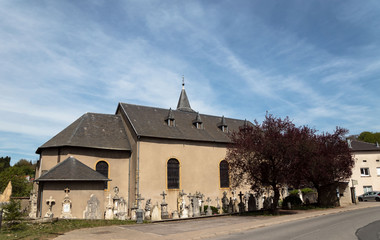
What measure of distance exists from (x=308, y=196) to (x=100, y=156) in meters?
20.6

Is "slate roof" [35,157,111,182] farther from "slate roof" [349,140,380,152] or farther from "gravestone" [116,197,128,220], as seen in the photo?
"slate roof" [349,140,380,152]

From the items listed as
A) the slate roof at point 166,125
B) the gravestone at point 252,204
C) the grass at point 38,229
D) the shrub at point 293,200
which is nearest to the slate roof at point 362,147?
the shrub at point 293,200

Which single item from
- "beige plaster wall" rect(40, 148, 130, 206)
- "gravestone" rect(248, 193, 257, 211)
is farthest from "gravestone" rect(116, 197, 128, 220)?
"gravestone" rect(248, 193, 257, 211)

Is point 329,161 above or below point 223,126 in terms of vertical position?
below

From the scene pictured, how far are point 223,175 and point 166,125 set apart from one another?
7.72 metres

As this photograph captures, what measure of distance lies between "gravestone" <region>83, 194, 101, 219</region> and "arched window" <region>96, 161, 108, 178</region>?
4.93 m

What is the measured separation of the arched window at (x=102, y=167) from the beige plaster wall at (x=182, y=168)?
301 centimetres

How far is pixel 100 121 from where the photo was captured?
26.0 metres

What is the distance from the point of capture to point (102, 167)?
23.2 metres

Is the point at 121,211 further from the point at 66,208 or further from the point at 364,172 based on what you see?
the point at 364,172

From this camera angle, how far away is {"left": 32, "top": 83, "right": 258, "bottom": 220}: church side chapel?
18328 millimetres

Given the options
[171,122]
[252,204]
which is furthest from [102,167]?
[252,204]

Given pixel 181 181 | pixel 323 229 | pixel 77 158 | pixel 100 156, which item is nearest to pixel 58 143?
pixel 77 158

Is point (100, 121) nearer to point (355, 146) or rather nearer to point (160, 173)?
point (160, 173)
